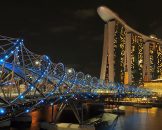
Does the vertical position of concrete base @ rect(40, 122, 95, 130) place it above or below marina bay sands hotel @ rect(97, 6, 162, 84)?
below

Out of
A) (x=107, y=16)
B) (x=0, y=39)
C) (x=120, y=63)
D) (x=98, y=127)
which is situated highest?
(x=107, y=16)

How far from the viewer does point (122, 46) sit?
168 meters

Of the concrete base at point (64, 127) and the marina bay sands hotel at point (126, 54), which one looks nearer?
the concrete base at point (64, 127)

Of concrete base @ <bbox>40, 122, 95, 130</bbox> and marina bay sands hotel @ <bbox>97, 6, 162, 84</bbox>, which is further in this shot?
marina bay sands hotel @ <bbox>97, 6, 162, 84</bbox>

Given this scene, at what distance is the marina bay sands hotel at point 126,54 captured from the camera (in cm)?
16000

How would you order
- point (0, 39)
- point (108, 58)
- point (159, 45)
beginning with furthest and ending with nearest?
point (159, 45) < point (108, 58) < point (0, 39)

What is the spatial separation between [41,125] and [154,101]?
78.7 meters

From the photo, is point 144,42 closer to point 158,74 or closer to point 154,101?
point 158,74

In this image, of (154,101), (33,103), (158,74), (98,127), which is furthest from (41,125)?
(158,74)

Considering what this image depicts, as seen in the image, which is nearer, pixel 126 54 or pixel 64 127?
pixel 64 127

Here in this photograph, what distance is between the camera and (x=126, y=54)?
16300 centimetres

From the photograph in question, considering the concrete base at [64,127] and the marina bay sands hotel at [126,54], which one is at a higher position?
the marina bay sands hotel at [126,54]

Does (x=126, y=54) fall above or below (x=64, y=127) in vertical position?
above

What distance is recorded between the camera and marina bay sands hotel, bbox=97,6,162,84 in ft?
525
